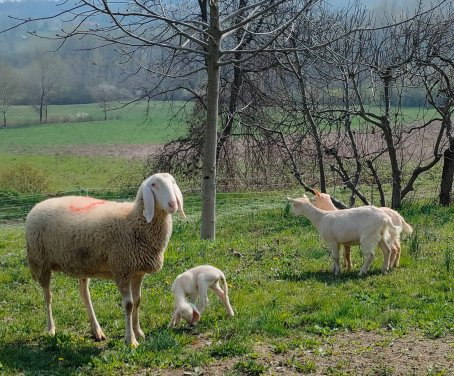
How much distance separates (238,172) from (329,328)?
18216 millimetres

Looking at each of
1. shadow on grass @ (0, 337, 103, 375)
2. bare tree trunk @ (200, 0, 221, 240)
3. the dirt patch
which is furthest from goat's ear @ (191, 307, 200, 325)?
bare tree trunk @ (200, 0, 221, 240)

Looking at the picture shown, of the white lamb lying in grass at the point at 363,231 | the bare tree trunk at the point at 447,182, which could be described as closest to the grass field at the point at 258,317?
the white lamb lying in grass at the point at 363,231

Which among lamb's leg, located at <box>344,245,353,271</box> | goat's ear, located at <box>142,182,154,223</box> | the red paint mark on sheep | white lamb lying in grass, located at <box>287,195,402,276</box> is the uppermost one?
goat's ear, located at <box>142,182,154,223</box>

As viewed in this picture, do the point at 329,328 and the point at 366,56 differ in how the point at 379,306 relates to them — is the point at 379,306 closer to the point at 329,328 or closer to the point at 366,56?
the point at 329,328

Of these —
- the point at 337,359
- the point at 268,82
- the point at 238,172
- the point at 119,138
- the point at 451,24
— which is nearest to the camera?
the point at 337,359

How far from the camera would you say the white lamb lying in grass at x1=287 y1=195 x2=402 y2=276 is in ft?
27.6

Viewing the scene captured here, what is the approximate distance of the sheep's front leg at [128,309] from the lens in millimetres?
6234

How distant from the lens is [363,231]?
8.46 m

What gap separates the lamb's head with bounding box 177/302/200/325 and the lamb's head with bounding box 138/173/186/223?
39.6 inches

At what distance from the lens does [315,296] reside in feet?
24.6

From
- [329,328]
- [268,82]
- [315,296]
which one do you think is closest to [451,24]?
[268,82]

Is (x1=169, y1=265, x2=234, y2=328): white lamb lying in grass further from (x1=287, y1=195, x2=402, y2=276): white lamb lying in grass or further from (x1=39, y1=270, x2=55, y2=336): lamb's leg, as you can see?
(x1=287, y1=195, x2=402, y2=276): white lamb lying in grass

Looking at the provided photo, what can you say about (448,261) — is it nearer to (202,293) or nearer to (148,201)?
(202,293)

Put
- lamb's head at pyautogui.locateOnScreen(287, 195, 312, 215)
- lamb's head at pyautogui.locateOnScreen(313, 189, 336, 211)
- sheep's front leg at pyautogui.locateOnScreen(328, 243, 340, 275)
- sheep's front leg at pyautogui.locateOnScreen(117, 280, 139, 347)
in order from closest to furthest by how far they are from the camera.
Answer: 1. sheep's front leg at pyautogui.locateOnScreen(117, 280, 139, 347)
2. sheep's front leg at pyautogui.locateOnScreen(328, 243, 340, 275)
3. lamb's head at pyautogui.locateOnScreen(287, 195, 312, 215)
4. lamb's head at pyautogui.locateOnScreen(313, 189, 336, 211)
